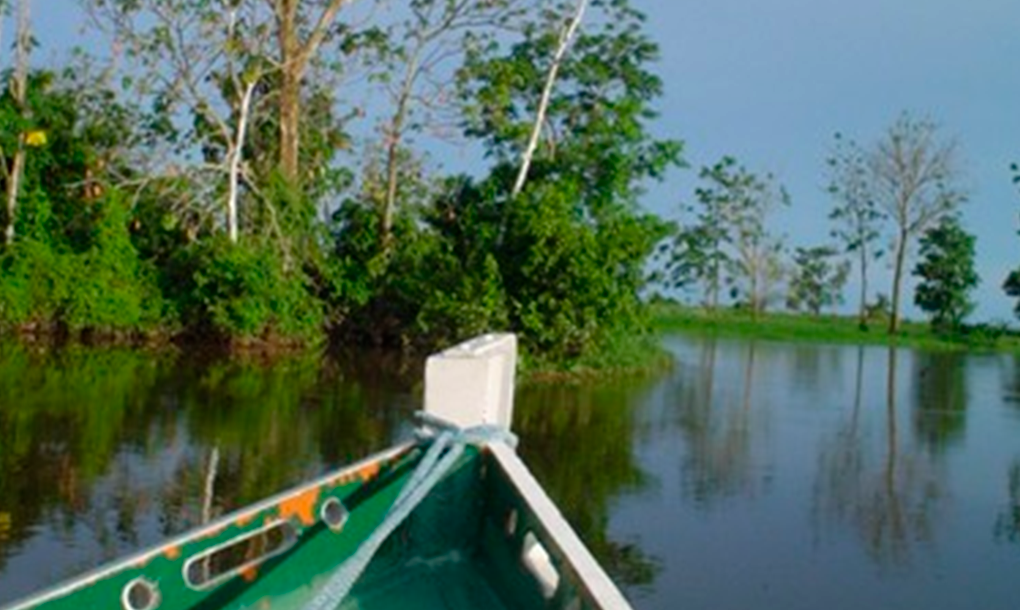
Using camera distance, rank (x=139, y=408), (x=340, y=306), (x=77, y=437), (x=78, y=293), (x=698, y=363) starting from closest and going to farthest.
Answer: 1. (x=77, y=437)
2. (x=139, y=408)
3. (x=78, y=293)
4. (x=340, y=306)
5. (x=698, y=363)

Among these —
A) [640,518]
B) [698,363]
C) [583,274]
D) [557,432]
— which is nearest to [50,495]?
[640,518]

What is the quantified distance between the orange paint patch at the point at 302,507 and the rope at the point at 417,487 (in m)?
0.13

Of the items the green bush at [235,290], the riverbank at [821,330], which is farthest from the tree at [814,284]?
the green bush at [235,290]

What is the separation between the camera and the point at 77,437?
1033cm

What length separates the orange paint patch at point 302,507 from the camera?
255 cm

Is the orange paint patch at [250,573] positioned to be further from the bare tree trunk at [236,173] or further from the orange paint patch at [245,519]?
the bare tree trunk at [236,173]

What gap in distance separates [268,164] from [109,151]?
90.6 inches

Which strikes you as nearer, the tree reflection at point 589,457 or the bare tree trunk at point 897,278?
the tree reflection at point 589,457

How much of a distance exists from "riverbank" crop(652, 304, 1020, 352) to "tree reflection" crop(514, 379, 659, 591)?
73.6 feet

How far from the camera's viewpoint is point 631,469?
11.0m

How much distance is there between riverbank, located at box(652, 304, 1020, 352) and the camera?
1574 inches

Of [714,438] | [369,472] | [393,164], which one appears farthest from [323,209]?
[369,472]

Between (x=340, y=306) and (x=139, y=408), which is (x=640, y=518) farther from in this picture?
(x=340, y=306)

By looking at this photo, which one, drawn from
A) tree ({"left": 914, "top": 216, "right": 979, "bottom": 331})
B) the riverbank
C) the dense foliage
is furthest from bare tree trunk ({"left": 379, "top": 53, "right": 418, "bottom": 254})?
tree ({"left": 914, "top": 216, "right": 979, "bottom": 331})
